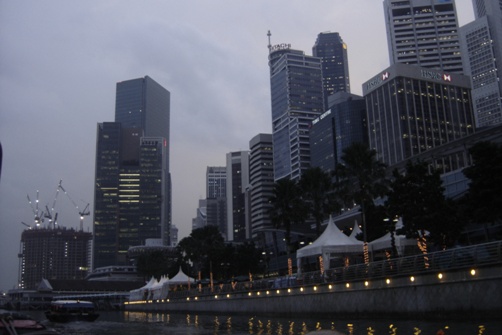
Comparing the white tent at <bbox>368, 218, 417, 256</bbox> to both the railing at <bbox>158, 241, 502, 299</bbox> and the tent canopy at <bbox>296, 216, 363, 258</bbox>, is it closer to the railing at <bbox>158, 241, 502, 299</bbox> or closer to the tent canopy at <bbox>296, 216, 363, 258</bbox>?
the tent canopy at <bbox>296, 216, 363, 258</bbox>

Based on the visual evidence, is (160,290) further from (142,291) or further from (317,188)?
(317,188)

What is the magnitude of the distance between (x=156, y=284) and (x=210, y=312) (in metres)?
34.4

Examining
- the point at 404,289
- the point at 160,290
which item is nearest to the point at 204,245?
the point at 160,290

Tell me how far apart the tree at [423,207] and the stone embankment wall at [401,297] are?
728cm

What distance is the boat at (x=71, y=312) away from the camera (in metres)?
45.5

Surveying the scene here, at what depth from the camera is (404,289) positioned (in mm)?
32969

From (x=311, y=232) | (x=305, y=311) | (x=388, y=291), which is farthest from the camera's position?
(x=311, y=232)

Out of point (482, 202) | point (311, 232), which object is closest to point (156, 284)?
point (311, 232)

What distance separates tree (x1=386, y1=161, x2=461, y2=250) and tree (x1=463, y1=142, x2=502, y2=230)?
3645 millimetres

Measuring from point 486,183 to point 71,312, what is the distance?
3467cm

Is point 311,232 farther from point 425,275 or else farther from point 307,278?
point 425,275

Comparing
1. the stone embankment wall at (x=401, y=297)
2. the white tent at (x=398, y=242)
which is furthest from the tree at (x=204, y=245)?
the white tent at (x=398, y=242)

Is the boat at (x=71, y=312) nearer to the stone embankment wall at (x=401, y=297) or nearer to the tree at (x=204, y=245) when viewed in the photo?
the stone embankment wall at (x=401, y=297)

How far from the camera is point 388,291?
34281 millimetres
